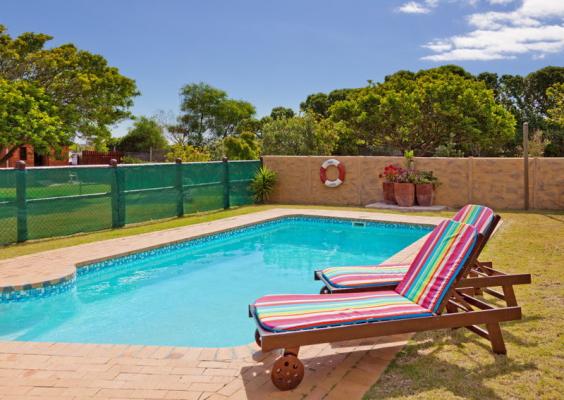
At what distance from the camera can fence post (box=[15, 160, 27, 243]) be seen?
28.9 ft

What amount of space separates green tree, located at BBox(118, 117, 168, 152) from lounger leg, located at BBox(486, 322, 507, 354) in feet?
147

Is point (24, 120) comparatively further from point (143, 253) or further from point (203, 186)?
point (143, 253)

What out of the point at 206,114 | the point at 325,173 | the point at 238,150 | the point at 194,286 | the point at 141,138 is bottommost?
the point at 194,286

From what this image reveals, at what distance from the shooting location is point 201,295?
22.7ft

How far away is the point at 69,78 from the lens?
2092cm

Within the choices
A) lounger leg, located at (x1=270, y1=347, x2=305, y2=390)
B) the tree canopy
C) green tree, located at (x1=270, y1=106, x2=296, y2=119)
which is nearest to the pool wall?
lounger leg, located at (x1=270, y1=347, x2=305, y2=390)

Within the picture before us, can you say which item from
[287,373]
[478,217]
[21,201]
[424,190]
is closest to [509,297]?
[478,217]

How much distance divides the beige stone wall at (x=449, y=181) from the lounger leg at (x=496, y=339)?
1137 cm

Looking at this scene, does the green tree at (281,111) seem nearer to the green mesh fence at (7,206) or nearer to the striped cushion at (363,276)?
the green mesh fence at (7,206)

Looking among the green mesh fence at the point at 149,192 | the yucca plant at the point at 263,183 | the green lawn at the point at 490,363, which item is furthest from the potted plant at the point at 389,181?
the green lawn at the point at 490,363

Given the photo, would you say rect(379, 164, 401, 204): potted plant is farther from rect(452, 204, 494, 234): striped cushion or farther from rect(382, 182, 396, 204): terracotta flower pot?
rect(452, 204, 494, 234): striped cushion

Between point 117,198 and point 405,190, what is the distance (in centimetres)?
793

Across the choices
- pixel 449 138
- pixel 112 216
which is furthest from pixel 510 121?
pixel 112 216

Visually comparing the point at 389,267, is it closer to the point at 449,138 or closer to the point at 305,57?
the point at 449,138
